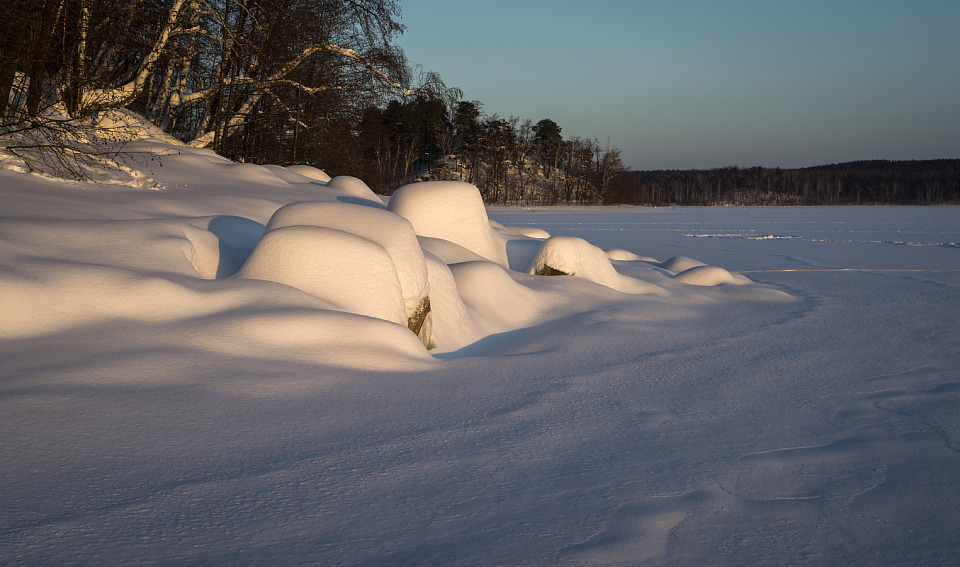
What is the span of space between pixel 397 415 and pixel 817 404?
2.58m

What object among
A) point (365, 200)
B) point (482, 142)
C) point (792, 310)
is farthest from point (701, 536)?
point (482, 142)

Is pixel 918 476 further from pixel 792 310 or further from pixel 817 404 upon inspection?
pixel 792 310

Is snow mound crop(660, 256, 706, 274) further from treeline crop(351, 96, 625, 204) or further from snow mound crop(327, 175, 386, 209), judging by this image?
treeline crop(351, 96, 625, 204)

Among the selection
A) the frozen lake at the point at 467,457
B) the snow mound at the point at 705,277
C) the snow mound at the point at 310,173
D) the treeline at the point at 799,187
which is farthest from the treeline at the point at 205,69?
the treeline at the point at 799,187

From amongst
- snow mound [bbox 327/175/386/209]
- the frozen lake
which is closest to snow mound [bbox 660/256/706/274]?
snow mound [bbox 327/175/386/209]

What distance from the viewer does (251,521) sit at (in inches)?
89.7

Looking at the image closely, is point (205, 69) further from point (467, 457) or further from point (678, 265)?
point (467, 457)

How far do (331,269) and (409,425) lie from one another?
6.38ft

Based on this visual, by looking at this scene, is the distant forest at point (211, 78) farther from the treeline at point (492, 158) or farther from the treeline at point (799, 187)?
the treeline at point (799, 187)

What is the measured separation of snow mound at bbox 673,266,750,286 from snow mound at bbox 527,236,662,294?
3.73 feet

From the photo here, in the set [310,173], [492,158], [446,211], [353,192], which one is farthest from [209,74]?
[492,158]

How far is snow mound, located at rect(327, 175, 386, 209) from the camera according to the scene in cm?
950

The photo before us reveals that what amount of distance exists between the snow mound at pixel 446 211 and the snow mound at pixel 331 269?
11.6 ft

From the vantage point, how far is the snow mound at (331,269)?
15.8 feet
